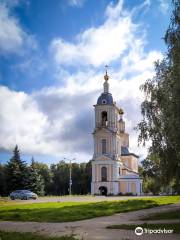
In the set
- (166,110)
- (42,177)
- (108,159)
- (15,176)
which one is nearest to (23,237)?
(166,110)

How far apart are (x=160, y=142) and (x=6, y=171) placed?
175ft

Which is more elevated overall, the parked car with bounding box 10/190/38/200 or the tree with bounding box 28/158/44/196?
the tree with bounding box 28/158/44/196

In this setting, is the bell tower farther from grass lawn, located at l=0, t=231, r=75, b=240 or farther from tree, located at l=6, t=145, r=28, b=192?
grass lawn, located at l=0, t=231, r=75, b=240

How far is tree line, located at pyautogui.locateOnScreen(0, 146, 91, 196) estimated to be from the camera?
69.9 m

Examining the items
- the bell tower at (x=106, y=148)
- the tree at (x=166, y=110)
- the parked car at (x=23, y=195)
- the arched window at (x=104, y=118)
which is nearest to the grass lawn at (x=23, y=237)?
the tree at (x=166, y=110)

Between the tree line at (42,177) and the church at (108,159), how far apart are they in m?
11.4

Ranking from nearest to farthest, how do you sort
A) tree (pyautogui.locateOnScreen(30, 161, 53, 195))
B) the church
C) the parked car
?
1. the parked car
2. the church
3. tree (pyautogui.locateOnScreen(30, 161, 53, 195))

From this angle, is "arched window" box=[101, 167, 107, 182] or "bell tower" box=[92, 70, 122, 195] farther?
"arched window" box=[101, 167, 107, 182]

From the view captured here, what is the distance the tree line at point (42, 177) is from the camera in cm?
6994

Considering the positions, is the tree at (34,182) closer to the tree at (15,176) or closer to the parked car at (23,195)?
the tree at (15,176)

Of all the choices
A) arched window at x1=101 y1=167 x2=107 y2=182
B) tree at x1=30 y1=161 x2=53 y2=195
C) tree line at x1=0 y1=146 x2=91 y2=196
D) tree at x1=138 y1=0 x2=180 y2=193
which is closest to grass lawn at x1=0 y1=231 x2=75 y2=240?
tree at x1=138 y1=0 x2=180 y2=193

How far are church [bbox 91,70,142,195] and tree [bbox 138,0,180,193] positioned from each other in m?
57.7

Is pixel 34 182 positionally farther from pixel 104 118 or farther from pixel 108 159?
pixel 104 118

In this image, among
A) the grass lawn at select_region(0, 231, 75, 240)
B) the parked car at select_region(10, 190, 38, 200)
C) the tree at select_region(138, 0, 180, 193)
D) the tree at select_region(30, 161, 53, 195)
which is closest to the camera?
the grass lawn at select_region(0, 231, 75, 240)
